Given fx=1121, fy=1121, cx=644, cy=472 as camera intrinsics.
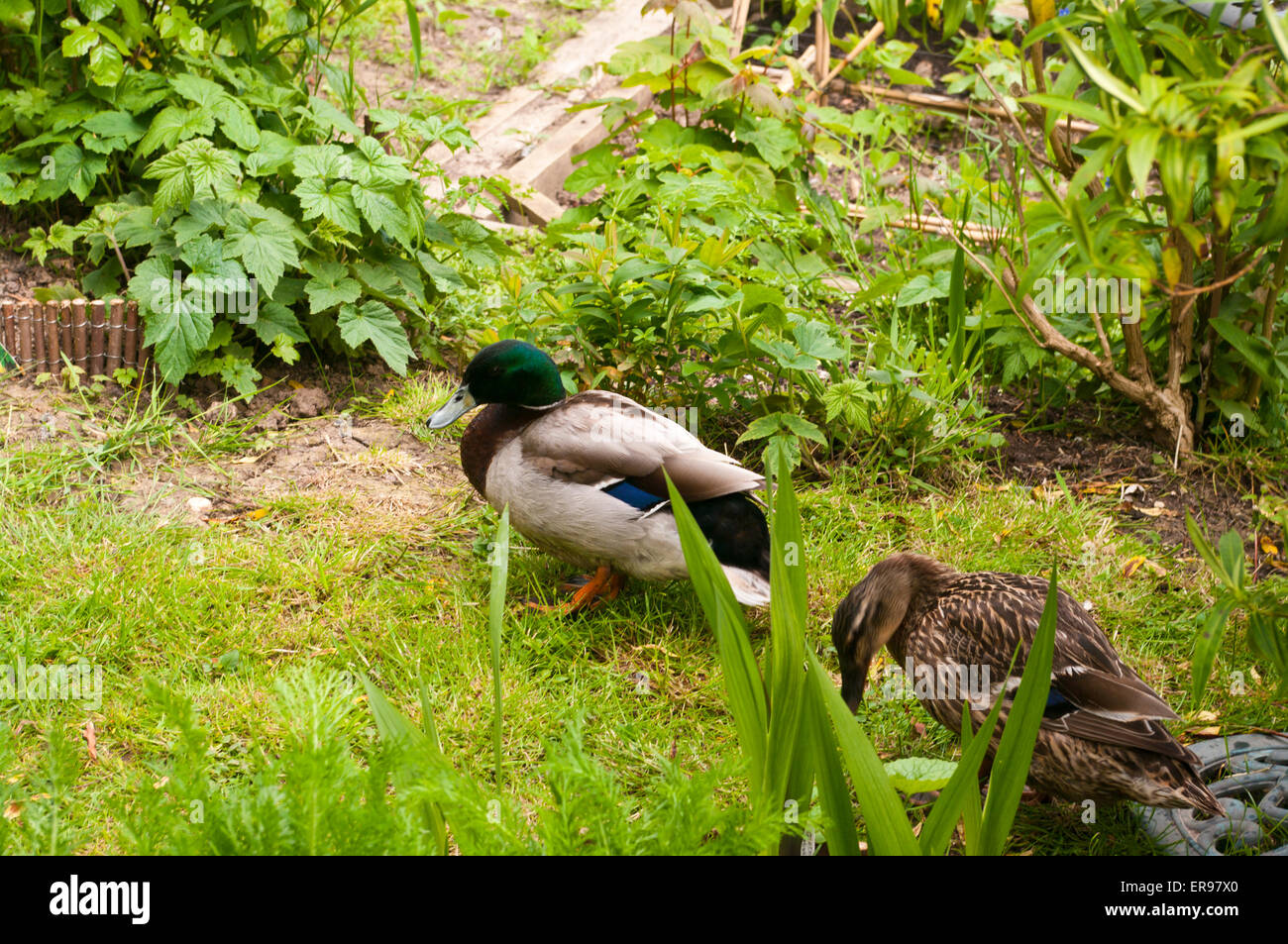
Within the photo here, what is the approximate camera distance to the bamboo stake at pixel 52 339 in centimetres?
397

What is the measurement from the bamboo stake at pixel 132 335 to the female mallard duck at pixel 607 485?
58.7 inches

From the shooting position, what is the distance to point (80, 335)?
4.00 meters

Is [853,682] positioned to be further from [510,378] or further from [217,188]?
[217,188]

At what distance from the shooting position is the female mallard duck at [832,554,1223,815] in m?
2.38

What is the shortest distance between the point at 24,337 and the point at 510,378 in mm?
1932

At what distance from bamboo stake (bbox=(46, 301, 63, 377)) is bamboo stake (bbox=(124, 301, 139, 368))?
225 millimetres

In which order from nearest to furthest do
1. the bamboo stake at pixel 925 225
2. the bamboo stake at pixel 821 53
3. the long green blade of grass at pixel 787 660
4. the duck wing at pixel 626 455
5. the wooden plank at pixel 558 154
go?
the long green blade of grass at pixel 787 660
the duck wing at pixel 626 455
the bamboo stake at pixel 925 225
the wooden plank at pixel 558 154
the bamboo stake at pixel 821 53

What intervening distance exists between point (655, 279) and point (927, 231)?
2.06 metres

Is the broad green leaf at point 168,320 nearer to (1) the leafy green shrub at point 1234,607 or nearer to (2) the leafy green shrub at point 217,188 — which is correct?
(2) the leafy green shrub at point 217,188

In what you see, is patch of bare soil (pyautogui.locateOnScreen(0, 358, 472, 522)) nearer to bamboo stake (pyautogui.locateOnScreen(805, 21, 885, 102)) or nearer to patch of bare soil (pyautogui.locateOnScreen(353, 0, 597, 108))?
patch of bare soil (pyautogui.locateOnScreen(353, 0, 597, 108))

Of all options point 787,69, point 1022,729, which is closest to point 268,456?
point 1022,729

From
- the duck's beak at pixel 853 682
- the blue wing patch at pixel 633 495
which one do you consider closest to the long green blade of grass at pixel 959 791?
the duck's beak at pixel 853 682

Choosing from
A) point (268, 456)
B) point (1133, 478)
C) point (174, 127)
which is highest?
point (174, 127)

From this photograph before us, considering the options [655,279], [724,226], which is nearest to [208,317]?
[655,279]
